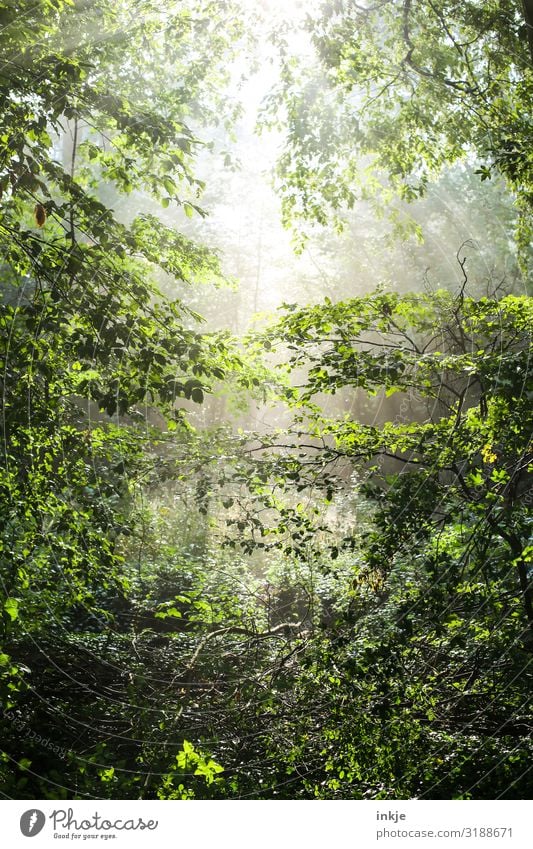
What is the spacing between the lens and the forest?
2002mm

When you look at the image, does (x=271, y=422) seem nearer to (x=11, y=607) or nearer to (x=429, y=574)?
(x=429, y=574)

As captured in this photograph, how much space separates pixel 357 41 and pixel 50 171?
1770mm

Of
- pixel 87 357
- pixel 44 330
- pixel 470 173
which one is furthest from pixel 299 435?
pixel 470 173

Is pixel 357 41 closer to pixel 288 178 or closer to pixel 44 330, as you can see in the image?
pixel 288 178

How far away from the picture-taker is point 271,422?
2586 millimetres

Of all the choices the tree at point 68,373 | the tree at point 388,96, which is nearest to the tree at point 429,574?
the tree at point 68,373
